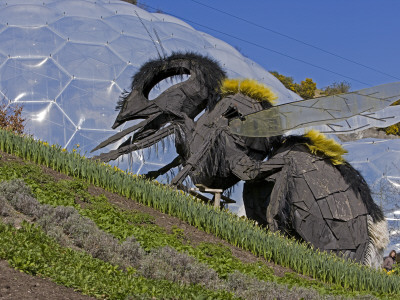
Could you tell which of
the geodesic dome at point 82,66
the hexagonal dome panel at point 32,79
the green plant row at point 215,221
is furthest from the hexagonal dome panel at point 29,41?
the green plant row at point 215,221

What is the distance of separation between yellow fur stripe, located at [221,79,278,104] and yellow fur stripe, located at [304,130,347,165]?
1427mm

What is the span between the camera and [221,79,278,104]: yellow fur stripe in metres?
13.1

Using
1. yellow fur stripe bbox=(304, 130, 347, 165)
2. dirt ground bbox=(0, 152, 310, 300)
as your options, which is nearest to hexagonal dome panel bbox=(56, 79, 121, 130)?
dirt ground bbox=(0, 152, 310, 300)

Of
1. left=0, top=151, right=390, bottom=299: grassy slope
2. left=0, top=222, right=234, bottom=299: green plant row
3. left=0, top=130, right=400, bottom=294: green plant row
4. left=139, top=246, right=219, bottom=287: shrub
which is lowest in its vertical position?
left=0, top=222, right=234, bottom=299: green plant row

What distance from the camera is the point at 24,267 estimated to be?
6.28 metres

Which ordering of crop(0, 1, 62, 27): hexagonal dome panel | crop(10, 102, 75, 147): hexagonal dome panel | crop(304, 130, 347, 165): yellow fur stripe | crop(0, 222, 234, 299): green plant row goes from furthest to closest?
crop(0, 1, 62, 27): hexagonal dome panel
crop(10, 102, 75, 147): hexagonal dome panel
crop(304, 130, 347, 165): yellow fur stripe
crop(0, 222, 234, 299): green plant row

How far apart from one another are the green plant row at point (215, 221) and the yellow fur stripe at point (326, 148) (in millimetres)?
1955

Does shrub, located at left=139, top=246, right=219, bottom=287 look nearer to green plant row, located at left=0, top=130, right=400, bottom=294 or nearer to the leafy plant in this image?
green plant row, located at left=0, top=130, right=400, bottom=294

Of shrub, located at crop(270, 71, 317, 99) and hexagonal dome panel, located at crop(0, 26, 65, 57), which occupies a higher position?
shrub, located at crop(270, 71, 317, 99)

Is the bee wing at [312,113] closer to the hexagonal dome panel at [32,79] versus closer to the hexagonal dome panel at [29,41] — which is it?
the hexagonal dome panel at [32,79]

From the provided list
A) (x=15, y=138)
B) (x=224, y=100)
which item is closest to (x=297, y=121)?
(x=224, y=100)

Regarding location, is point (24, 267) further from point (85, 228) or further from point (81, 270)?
point (85, 228)

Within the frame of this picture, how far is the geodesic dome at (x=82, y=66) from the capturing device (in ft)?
63.9

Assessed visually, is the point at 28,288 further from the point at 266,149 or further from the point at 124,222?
the point at 266,149
